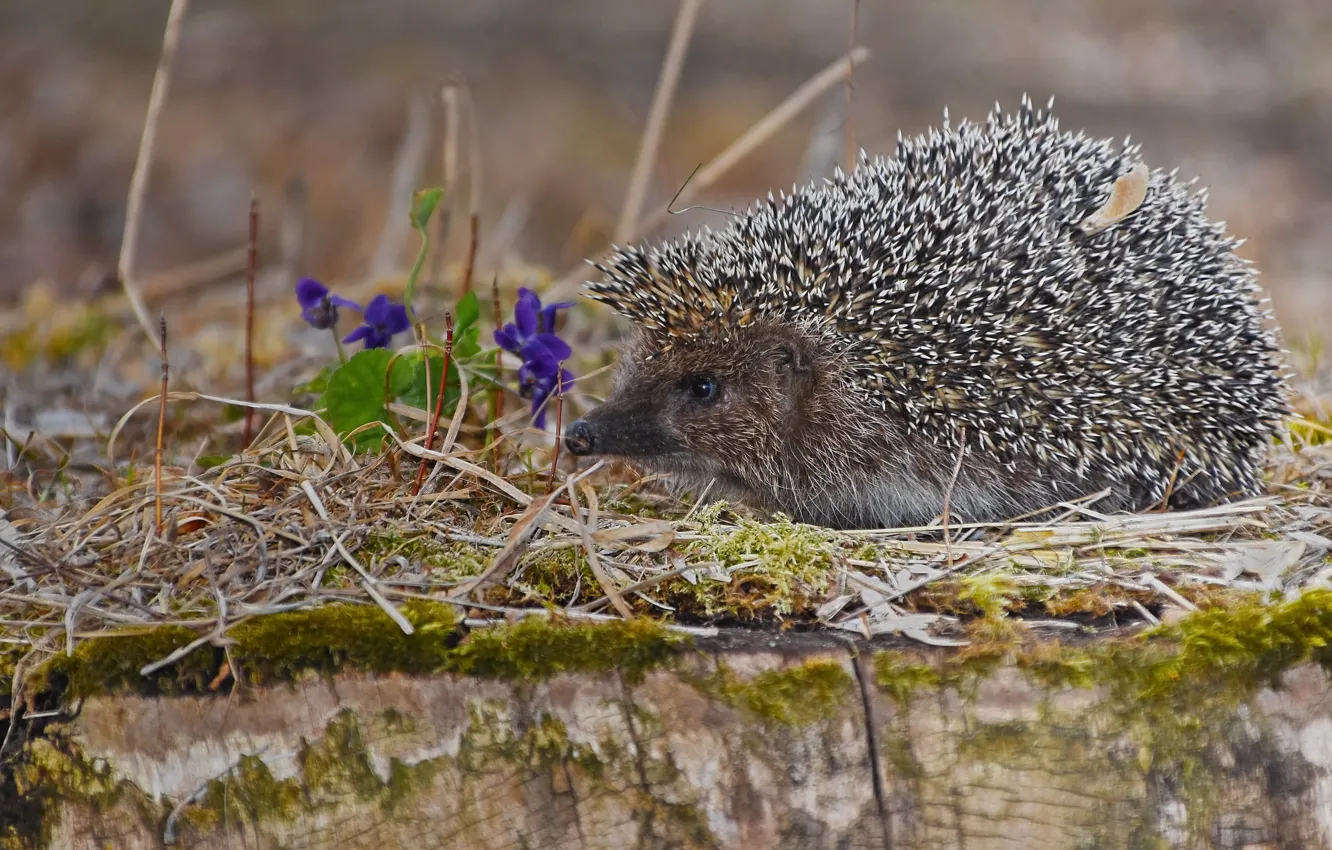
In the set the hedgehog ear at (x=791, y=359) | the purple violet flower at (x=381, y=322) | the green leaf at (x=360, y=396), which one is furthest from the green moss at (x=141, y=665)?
the hedgehog ear at (x=791, y=359)

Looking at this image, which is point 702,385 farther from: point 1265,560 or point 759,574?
point 1265,560

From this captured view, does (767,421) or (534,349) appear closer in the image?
(534,349)

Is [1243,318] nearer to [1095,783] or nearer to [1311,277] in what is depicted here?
[1095,783]

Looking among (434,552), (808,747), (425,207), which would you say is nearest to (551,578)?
(434,552)

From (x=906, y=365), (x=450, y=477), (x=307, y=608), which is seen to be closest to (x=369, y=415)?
(x=450, y=477)

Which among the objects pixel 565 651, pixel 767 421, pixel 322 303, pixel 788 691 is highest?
pixel 322 303
